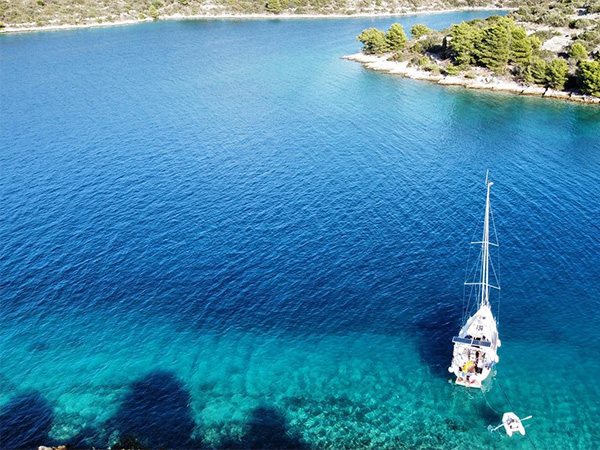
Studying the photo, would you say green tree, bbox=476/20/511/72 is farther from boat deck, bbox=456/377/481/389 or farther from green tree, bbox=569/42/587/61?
boat deck, bbox=456/377/481/389

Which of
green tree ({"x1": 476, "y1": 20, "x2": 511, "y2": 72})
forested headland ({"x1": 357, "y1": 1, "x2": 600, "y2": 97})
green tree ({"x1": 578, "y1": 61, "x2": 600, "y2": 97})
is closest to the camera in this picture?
green tree ({"x1": 578, "y1": 61, "x2": 600, "y2": 97})

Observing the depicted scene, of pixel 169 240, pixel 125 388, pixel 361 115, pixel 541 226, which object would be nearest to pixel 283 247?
pixel 169 240

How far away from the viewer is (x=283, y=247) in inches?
3223

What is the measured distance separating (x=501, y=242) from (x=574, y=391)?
2998 cm

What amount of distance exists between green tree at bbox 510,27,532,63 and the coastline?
8.88 m

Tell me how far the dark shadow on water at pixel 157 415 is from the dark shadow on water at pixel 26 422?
728cm

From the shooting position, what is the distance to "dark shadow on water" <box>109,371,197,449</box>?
51375 mm

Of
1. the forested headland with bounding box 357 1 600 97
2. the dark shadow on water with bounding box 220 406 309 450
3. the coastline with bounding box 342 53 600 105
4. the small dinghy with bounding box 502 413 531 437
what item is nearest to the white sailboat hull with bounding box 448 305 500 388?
the small dinghy with bounding box 502 413 531 437

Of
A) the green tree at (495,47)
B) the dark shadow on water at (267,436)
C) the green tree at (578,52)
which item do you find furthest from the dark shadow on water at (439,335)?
the green tree at (578,52)

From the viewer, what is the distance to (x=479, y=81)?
163000mm

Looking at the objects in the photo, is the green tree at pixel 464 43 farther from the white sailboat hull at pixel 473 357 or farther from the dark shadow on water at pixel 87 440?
the dark shadow on water at pixel 87 440

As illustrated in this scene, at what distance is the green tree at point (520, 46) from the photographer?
15900 centimetres

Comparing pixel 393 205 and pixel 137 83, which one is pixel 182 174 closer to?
pixel 393 205

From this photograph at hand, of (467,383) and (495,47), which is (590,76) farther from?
(467,383)
